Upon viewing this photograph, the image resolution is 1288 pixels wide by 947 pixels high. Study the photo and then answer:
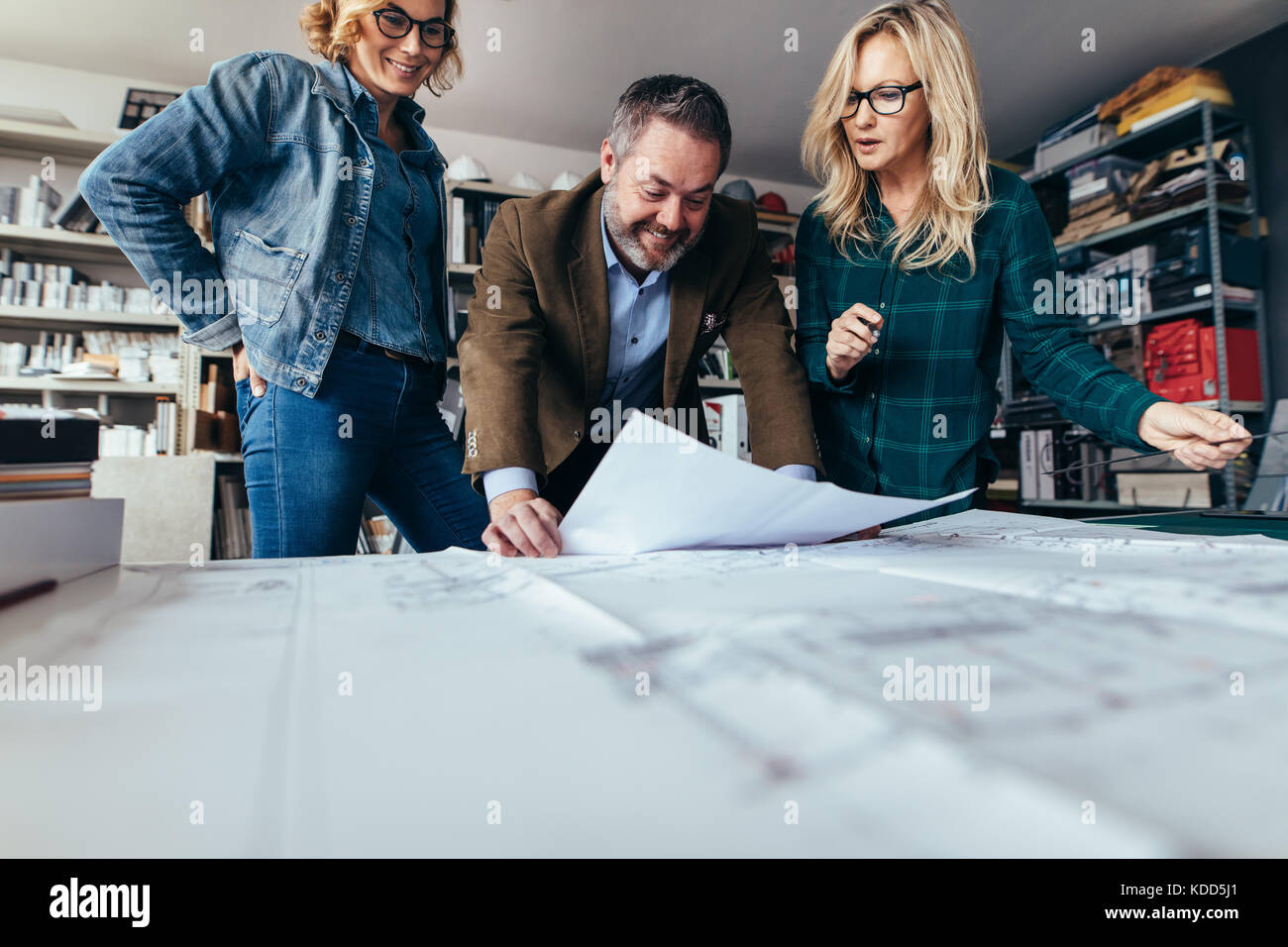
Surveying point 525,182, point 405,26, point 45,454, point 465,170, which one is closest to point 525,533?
point 45,454

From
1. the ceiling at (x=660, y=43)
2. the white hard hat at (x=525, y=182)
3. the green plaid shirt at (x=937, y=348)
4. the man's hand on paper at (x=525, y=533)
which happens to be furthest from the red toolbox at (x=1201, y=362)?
the man's hand on paper at (x=525, y=533)

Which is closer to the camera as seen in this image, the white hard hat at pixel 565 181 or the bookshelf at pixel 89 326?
the bookshelf at pixel 89 326

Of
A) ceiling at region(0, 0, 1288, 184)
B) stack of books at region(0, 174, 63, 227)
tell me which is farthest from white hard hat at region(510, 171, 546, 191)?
stack of books at region(0, 174, 63, 227)

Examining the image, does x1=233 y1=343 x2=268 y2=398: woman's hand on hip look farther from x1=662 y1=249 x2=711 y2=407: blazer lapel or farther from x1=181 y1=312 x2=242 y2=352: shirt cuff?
x1=662 y1=249 x2=711 y2=407: blazer lapel

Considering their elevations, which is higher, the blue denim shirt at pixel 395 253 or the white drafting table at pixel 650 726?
the blue denim shirt at pixel 395 253

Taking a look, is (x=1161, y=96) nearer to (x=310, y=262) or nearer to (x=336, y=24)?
(x=336, y=24)

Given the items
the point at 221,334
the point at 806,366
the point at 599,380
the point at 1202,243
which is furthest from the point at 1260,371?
the point at 221,334

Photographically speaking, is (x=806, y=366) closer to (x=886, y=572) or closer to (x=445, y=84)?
(x=886, y=572)

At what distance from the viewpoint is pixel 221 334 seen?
1.03 meters

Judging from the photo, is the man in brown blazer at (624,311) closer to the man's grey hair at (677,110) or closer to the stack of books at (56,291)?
the man's grey hair at (677,110)

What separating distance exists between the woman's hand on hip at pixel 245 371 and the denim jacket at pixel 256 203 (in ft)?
0.05

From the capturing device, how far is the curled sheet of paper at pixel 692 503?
1.94 ft

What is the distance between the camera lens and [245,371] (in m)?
1.03
